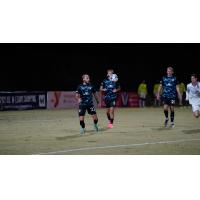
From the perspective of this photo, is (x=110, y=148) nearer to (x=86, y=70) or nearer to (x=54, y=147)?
(x=54, y=147)

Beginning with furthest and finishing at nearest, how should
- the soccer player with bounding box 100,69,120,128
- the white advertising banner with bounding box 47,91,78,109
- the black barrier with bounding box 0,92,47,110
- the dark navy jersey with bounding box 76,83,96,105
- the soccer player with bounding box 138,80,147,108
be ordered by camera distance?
the soccer player with bounding box 138,80,147,108 < the white advertising banner with bounding box 47,91,78,109 < the black barrier with bounding box 0,92,47,110 < the soccer player with bounding box 100,69,120,128 < the dark navy jersey with bounding box 76,83,96,105

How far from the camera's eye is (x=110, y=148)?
1384 cm

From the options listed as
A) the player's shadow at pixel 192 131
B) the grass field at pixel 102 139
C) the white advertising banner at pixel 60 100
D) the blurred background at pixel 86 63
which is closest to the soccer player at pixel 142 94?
the white advertising banner at pixel 60 100

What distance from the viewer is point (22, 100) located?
32500mm

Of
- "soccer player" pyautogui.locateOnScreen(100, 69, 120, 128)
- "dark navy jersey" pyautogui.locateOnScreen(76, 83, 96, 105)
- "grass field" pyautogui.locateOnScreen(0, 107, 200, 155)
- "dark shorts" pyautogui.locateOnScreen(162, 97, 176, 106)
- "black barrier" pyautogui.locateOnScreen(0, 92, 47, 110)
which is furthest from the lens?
"black barrier" pyautogui.locateOnScreen(0, 92, 47, 110)

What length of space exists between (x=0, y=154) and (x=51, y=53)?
3091 centimetres

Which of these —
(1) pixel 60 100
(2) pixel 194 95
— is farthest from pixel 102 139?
(1) pixel 60 100

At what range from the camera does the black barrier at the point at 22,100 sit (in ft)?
104

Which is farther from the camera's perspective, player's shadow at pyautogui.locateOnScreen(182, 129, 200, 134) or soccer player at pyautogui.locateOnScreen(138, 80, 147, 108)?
soccer player at pyautogui.locateOnScreen(138, 80, 147, 108)

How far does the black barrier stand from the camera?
31.7 metres

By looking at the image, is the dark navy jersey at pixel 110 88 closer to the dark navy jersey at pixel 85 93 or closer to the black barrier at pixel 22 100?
the dark navy jersey at pixel 85 93

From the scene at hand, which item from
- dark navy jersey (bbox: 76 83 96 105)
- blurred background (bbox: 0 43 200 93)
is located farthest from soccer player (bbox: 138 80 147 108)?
dark navy jersey (bbox: 76 83 96 105)

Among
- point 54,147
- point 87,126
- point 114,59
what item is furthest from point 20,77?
point 54,147

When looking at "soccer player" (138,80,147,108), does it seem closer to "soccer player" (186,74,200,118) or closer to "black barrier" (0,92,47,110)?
"black barrier" (0,92,47,110)
